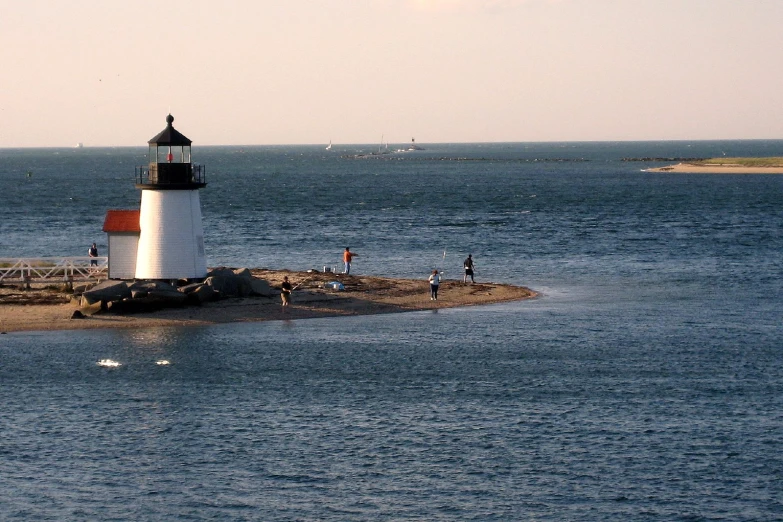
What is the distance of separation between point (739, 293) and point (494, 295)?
37.0 feet

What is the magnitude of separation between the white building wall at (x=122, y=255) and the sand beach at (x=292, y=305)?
7.27 feet

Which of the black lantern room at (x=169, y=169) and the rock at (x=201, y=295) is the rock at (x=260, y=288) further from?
the black lantern room at (x=169, y=169)

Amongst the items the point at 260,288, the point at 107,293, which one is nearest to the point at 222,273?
the point at 260,288

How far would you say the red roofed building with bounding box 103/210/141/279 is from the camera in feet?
144

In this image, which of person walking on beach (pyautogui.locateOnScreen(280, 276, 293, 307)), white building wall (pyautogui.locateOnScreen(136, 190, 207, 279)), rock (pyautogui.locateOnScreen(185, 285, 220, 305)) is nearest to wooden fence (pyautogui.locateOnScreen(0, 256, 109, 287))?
white building wall (pyautogui.locateOnScreen(136, 190, 207, 279))

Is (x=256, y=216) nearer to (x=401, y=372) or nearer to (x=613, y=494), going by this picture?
(x=401, y=372)

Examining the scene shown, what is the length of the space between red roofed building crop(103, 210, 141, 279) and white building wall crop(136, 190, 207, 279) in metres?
0.42

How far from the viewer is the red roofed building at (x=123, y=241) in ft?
144

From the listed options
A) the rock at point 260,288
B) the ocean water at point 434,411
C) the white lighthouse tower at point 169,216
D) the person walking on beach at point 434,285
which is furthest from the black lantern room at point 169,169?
the person walking on beach at point 434,285

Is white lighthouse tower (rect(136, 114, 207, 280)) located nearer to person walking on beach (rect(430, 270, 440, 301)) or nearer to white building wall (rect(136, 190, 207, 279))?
white building wall (rect(136, 190, 207, 279))

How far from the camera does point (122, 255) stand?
145 feet

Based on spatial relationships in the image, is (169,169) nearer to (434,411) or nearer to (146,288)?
(146,288)

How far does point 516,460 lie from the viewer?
25969 millimetres

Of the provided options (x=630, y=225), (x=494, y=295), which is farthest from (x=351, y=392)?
(x=630, y=225)
